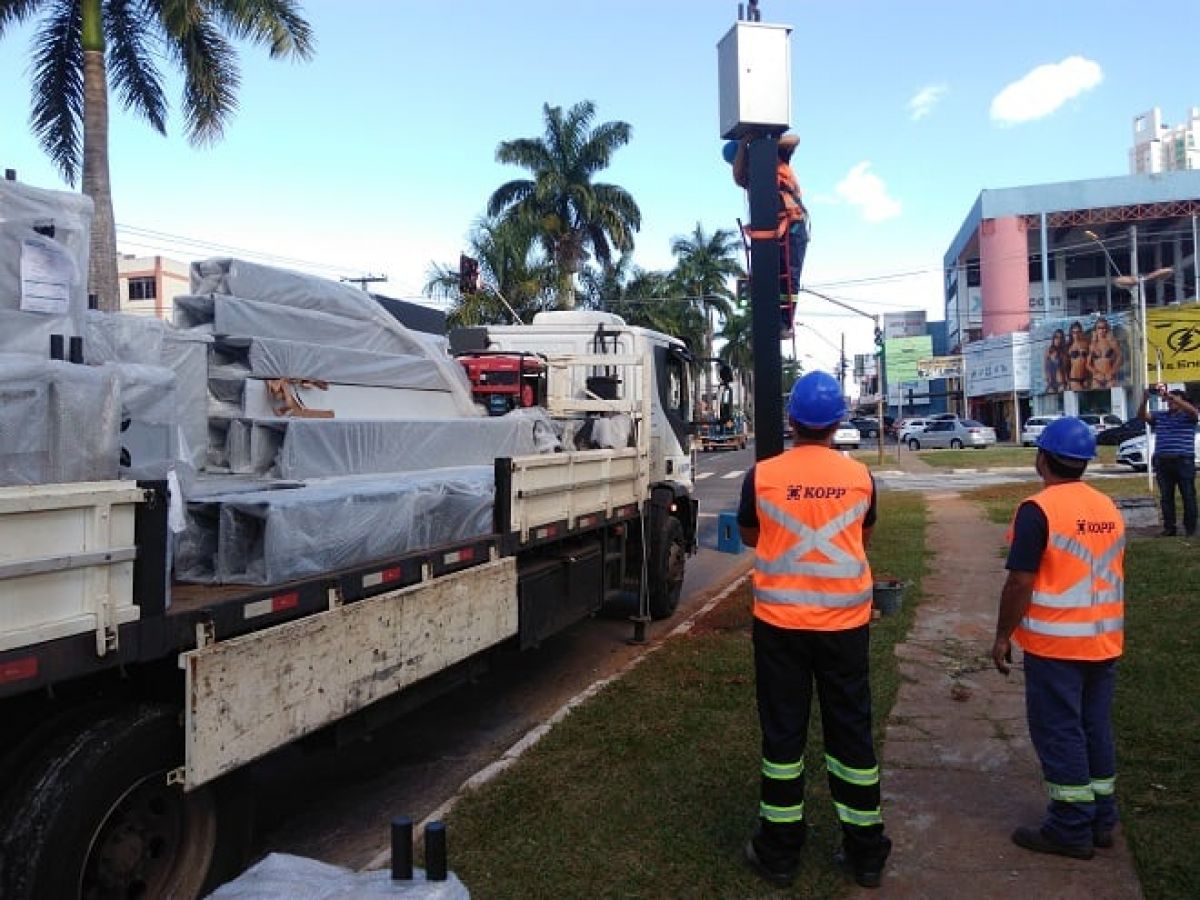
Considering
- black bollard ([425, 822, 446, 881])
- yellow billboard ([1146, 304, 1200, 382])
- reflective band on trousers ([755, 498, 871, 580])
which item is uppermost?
yellow billboard ([1146, 304, 1200, 382])

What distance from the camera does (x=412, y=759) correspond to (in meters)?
5.54

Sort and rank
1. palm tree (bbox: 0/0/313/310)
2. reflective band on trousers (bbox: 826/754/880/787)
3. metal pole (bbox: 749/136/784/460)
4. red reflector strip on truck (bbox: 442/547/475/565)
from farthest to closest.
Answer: palm tree (bbox: 0/0/313/310)
metal pole (bbox: 749/136/784/460)
red reflector strip on truck (bbox: 442/547/475/565)
reflective band on trousers (bbox: 826/754/880/787)

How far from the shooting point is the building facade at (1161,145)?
300 ft

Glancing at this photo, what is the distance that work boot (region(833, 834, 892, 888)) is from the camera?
357cm

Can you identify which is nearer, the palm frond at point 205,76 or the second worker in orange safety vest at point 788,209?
the second worker in orange safety vest at point 788,209

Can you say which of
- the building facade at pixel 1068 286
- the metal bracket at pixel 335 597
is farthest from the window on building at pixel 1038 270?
the metal bracket at pixel 335 597

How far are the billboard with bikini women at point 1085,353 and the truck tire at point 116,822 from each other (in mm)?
47962

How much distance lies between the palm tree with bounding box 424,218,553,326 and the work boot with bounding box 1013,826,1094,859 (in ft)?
83.9

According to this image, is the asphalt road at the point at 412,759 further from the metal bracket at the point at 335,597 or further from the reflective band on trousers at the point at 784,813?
the reflective band on trousers at the point at 784,813

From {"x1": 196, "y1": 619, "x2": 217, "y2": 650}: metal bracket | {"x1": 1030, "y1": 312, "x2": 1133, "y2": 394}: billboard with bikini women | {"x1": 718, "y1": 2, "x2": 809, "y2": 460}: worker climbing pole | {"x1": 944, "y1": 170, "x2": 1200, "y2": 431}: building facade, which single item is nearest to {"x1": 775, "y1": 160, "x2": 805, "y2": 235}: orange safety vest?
{"x1": 718, "y1": 2, "x2": 809, "y2": 460}: worker climbing pole

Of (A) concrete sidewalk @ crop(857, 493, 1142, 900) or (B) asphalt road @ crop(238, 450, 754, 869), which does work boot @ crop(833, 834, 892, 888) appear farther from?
(B) asphalt road @ crop(238, 450, 754, 869)

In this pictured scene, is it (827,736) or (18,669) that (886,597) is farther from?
(18,669)

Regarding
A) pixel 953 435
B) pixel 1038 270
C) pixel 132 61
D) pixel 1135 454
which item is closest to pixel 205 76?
pixel 132 61

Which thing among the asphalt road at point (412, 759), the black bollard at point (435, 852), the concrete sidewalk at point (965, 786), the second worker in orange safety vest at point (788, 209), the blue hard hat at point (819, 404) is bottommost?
the asphalt road at point (412, 759)
